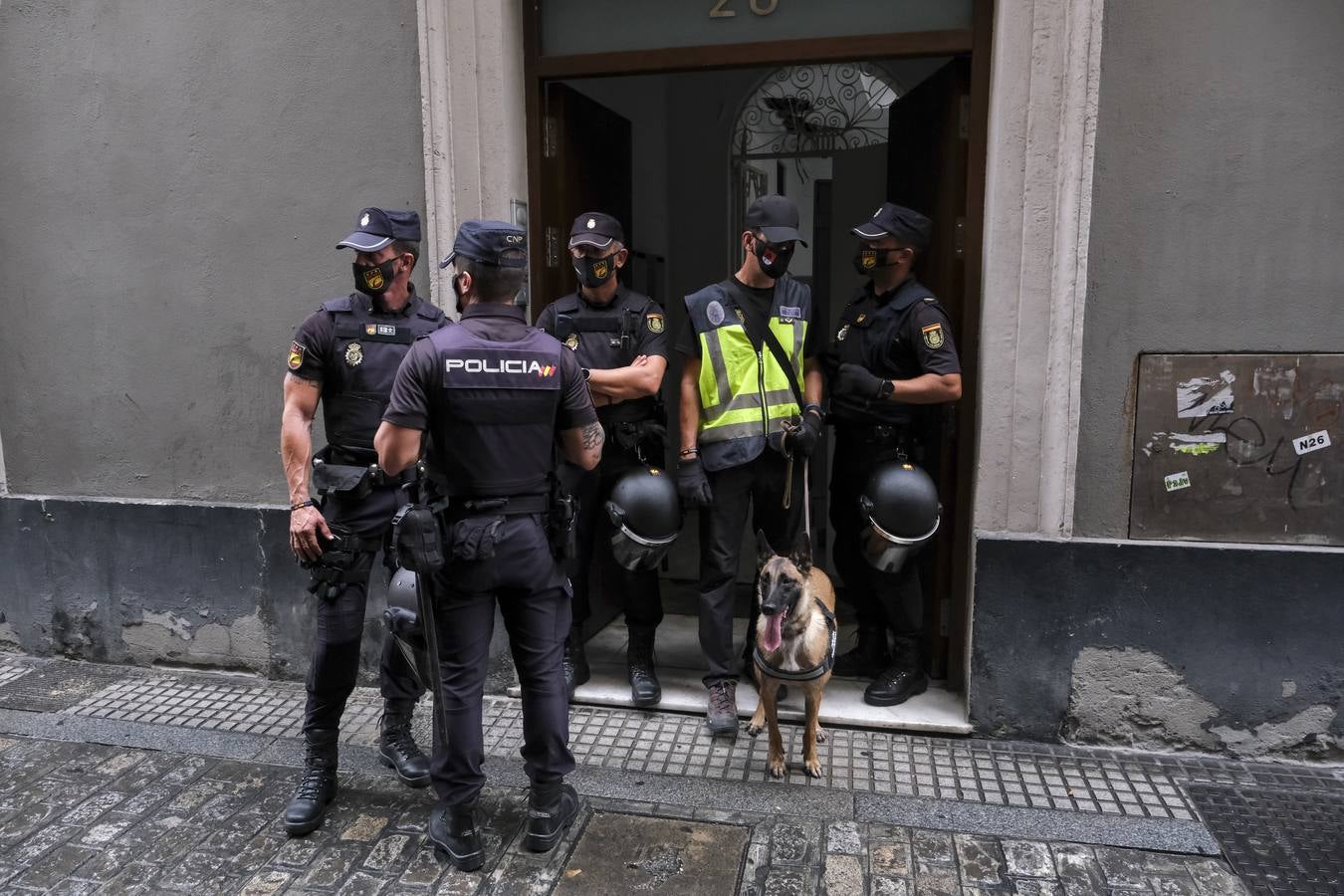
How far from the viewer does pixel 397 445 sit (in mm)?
3127

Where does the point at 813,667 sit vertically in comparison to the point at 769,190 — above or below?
below

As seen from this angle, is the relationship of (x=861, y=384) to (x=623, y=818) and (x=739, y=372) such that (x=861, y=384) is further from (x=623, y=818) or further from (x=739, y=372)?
(x=623, y=818)

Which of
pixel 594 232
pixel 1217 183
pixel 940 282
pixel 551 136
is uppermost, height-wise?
pixel 551 136

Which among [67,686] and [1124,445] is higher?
[1124,445]

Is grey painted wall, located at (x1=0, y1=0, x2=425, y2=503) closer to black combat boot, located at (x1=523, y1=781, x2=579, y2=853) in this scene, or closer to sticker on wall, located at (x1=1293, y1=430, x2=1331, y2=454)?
black combat boot, located at (x1=523, y1=781, x2=579, y2=853)

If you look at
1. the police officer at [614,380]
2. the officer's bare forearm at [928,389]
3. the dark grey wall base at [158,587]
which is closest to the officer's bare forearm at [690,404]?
the police officer at [614,380]

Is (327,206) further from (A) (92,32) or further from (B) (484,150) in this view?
(A) (92,32)

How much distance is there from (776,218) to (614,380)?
38.9 inches

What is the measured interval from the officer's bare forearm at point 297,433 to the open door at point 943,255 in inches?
105

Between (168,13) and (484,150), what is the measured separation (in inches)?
71.8

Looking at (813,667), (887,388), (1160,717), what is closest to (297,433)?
(813,667)

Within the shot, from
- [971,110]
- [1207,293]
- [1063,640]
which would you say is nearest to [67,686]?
[1063,640]

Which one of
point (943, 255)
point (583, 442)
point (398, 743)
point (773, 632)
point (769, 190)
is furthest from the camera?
point (769, 190)

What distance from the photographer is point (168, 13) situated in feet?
16.0
